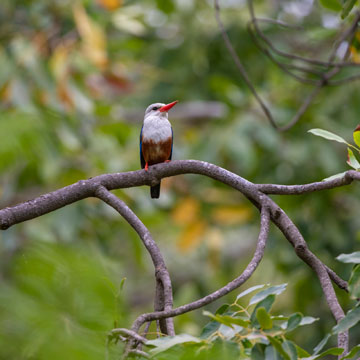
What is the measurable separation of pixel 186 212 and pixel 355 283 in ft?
16.0

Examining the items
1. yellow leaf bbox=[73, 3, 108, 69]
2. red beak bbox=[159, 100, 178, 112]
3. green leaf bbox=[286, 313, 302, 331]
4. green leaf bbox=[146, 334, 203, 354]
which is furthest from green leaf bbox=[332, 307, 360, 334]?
yellow leaf bbox=[73, 3, 108, 69]

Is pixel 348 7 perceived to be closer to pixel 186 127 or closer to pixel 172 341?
A: pixel 172 341

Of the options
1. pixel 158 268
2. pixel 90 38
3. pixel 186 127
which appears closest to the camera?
pixel 158 268

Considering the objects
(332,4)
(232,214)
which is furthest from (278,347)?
(232,214)

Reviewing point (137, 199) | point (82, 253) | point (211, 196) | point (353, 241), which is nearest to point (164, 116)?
point (137, 199)

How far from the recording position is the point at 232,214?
20.3 feet

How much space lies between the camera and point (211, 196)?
6.70m

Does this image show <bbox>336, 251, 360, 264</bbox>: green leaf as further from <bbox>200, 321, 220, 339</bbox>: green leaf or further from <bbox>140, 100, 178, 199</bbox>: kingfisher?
<bbox>140, 100, 178, 199</bbox>: kingfisher

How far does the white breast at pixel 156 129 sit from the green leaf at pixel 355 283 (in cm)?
251

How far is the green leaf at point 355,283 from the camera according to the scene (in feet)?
4.93

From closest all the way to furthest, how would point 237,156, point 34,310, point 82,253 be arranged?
1. point 34,310
2. point 82,253
3. point 237,156

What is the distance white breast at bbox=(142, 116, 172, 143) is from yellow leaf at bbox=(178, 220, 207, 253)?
2375 millimetres

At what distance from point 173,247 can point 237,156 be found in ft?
Answer: 14.0

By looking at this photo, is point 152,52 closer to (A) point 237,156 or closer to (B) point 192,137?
(B) point 192,137
